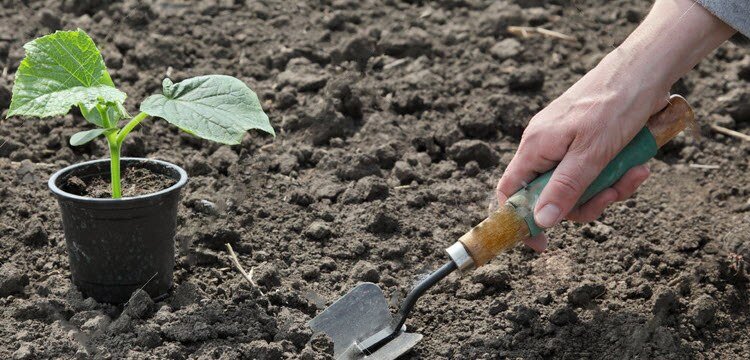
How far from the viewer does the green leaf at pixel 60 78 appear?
2.49m

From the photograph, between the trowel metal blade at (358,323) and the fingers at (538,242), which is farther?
the fingers at (538,242)

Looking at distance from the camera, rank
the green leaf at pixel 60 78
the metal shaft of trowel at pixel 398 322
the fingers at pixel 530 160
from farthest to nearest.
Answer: the metal shaft of trowel at pixel 398 322 → the fingers at pixel 530 160 → the green leaf at pixel 60 78

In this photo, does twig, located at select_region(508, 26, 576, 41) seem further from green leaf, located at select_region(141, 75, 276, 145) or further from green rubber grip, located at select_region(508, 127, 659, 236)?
green leaf, located at select_region(141, 75, 276, 145)

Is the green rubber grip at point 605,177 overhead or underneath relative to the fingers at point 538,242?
overhead

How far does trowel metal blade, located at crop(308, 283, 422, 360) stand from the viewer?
9.08 ft

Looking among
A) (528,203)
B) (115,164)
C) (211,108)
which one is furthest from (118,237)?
(528,203)

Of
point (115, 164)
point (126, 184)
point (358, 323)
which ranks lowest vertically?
point (358, 323)

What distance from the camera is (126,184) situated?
2854mm

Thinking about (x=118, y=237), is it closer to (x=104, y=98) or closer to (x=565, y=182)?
(x=104, y=98)

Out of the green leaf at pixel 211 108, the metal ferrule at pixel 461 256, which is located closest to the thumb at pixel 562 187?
the metal ferrule at pixel 461 256

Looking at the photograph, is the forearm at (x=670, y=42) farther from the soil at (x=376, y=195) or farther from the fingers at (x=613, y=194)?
the soil at (x=376, y=195)

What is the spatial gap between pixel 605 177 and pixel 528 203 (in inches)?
9.2

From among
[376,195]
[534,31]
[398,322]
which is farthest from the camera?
[534,31]

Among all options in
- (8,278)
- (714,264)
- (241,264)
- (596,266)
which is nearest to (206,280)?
(241,264)
